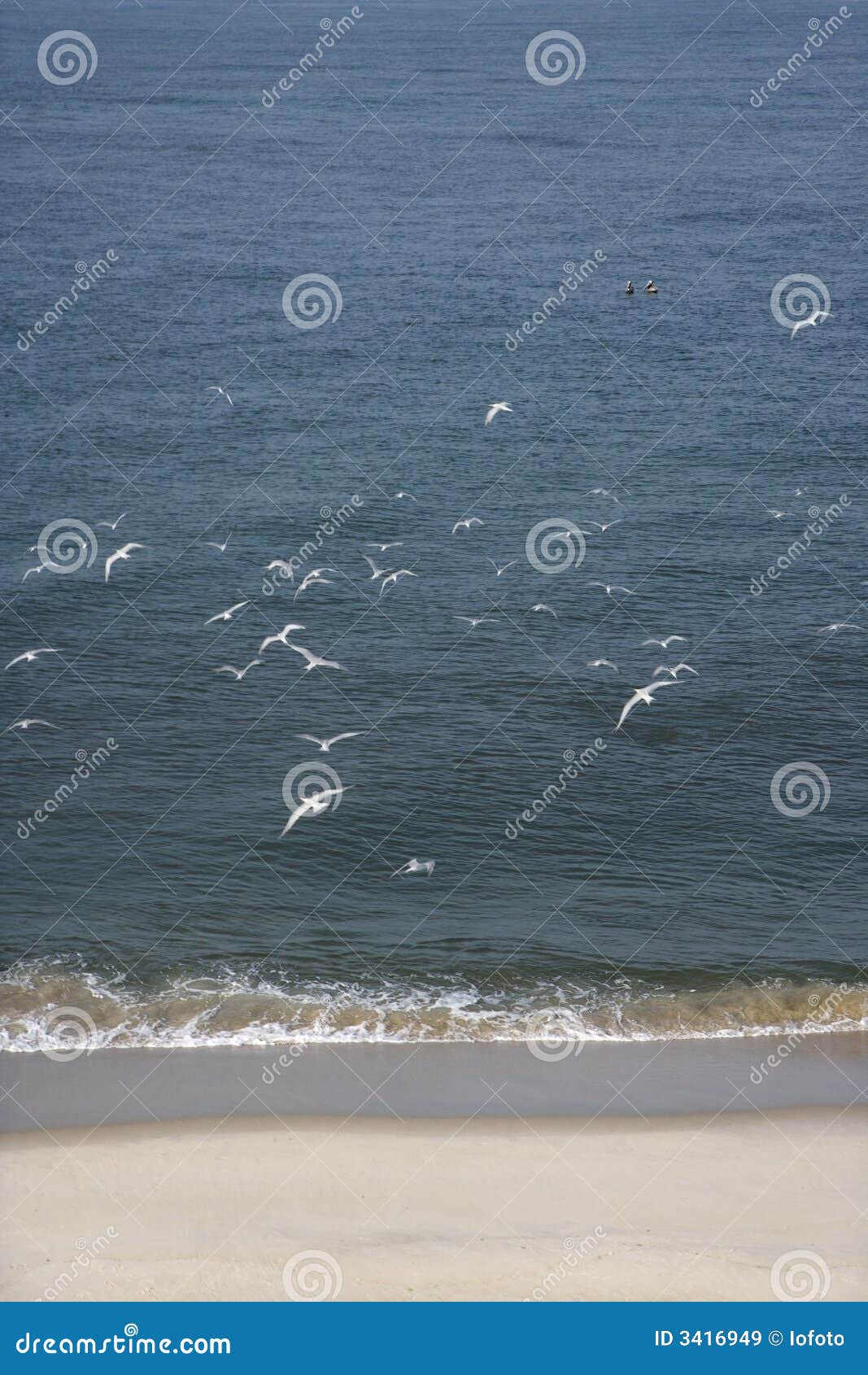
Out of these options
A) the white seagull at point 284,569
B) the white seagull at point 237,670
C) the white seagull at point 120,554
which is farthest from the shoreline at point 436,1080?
the white seagull at point 120,554

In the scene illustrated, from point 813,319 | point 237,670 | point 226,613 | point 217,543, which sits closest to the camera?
point 237,670

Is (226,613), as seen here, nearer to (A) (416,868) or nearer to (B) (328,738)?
(B) (328,738)

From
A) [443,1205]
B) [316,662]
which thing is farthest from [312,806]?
[443,1205]

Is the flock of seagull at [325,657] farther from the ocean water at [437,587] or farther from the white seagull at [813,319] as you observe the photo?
the white seagull at [813,319]

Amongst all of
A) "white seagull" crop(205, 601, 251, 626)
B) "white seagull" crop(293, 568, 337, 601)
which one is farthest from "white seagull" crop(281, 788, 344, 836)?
"white seagull" crop(293, 568, 337, 601)

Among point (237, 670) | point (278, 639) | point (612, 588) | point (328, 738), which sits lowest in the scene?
point (237, 670)

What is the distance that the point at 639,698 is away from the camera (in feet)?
156

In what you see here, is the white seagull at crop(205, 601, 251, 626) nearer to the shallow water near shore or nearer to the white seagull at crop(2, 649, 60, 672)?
the white seagull at crop(2, 649, 60, 672)

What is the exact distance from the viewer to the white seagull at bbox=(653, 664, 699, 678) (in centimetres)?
4969

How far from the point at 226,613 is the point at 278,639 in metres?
2.02

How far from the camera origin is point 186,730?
46438 millimetres

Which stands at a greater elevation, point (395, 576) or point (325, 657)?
point (395, 576)

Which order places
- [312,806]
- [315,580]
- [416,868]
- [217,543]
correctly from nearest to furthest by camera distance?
[416,868] → [312,806] → [315,580] → [217,543]

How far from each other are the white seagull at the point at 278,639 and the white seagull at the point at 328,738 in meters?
6.22
